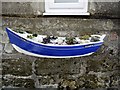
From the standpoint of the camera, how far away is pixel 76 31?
319cm

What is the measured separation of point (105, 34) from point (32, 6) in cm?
88

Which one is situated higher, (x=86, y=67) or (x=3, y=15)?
(x=3, y=15)

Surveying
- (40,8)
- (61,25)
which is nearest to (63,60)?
(61,25)

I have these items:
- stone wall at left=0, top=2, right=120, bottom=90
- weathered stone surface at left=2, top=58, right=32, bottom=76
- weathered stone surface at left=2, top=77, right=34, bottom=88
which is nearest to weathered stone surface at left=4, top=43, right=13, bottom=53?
stone wall at left=0, top=2, right=120, bottom=90

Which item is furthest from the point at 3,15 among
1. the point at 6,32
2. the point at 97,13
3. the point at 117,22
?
the point at 117,22

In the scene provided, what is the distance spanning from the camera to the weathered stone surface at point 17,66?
10.7 ft

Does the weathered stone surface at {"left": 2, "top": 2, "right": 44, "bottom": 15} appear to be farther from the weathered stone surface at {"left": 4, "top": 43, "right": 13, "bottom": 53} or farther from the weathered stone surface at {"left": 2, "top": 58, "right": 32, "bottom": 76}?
the weathered stone surface at {"left": 2, "top": 58, "right": 32, "bottom": 76}

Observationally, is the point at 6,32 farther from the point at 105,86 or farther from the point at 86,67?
the point at 105,86

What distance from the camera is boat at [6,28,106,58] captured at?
3.13 metres

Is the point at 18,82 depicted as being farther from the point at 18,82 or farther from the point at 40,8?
the point at 40,8

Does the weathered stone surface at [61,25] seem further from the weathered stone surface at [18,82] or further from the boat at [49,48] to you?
the weathered stone surface at [18,82]

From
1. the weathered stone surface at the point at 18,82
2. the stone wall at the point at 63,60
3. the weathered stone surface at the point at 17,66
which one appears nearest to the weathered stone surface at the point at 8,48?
the stone wall at the point at 63,60

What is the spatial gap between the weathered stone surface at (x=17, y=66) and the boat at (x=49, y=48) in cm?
15

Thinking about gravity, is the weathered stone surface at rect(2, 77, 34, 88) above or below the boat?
below
